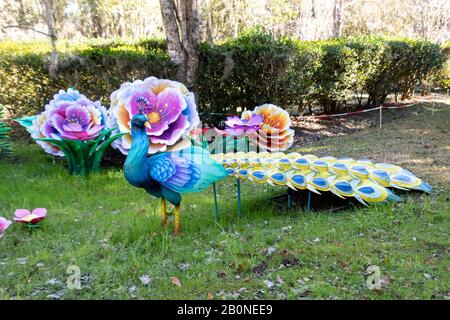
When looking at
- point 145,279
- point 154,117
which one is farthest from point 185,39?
point 145,279

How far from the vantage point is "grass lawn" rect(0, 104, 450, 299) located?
3109 millimetres

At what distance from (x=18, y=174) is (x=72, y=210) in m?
1.65

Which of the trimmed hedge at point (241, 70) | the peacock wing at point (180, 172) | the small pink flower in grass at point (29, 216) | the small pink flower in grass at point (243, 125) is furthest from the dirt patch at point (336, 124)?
the small pink flower in grass at point (29, 216)

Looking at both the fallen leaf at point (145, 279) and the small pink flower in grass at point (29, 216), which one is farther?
the small pink flower in grass at point (29, 216)

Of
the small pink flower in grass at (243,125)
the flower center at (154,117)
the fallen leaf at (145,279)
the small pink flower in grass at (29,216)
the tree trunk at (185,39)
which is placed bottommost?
the fallen leaf at (145,279)

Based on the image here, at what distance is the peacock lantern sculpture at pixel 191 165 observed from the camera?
12.3 feet

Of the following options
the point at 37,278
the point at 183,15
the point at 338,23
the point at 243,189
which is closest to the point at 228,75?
the point at 183,15

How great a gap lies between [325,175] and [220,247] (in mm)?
1333

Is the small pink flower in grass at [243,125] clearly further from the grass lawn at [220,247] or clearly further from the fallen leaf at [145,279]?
the fallen leaf at [145,279]

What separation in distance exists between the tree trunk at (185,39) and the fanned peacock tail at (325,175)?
11.8 ft

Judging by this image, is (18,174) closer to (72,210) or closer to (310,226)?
(72,210)

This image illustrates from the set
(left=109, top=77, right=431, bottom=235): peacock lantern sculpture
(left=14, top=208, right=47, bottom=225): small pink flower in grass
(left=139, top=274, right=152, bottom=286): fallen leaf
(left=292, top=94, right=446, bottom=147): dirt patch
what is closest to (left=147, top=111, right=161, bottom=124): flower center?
(left=109, top=77, right=431, bottom=235): peacock lantern sculpture

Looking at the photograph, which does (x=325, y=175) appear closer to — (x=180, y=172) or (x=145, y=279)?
(x=180, y=172)

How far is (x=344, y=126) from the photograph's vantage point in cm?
996
